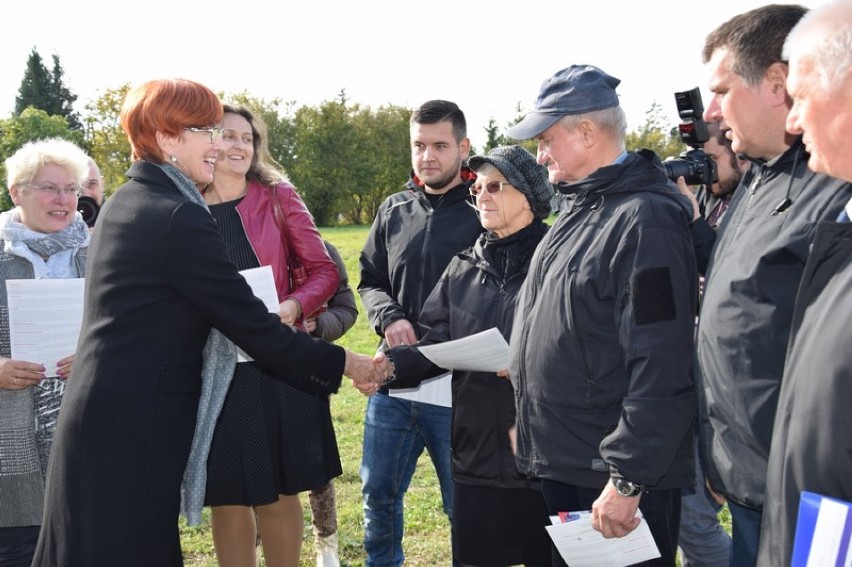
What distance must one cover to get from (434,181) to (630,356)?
230cm

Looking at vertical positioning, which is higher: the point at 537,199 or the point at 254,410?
the point at 537,199

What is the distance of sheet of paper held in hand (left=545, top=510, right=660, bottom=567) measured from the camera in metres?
2.92

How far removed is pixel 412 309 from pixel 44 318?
186cm

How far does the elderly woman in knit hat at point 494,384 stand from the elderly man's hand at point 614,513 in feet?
2.82

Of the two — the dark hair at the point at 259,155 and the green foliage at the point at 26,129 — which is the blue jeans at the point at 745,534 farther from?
the green foliage at the point at 26,129

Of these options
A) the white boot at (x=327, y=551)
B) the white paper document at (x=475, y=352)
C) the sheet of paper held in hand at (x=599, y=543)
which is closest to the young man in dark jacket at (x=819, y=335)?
the sheet of paper held in hand at (x=599, y=543)

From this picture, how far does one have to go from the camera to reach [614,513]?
283 cm

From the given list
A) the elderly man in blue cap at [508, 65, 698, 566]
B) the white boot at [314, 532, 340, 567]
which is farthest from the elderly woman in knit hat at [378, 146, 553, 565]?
the white boot at [314, 532, 340, 567]

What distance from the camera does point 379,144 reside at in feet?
190

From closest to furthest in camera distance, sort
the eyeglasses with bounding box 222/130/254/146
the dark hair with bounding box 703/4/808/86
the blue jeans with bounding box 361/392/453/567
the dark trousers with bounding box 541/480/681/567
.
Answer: the dark hair with bounding box 703/4/808/86
the dark trousers with bounding box 541/480/681/567
the eyeglasses with bounding box 222/130/254/146
the blue jeans with bounding box 361/392/453/567

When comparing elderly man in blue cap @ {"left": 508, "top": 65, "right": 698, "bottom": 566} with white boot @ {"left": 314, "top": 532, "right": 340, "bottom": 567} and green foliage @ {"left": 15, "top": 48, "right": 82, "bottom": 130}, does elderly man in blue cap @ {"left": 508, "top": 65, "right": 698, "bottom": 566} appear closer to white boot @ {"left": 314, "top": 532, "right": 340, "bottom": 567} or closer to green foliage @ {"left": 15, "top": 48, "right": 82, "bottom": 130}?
white boot @ {"left": 314, "top": 532, "right": 340, "bottom": 567}

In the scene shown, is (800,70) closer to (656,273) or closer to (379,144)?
(656,273)

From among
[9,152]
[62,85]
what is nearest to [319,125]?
[9,152]

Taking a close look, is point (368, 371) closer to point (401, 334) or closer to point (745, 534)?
point (401, 334)
